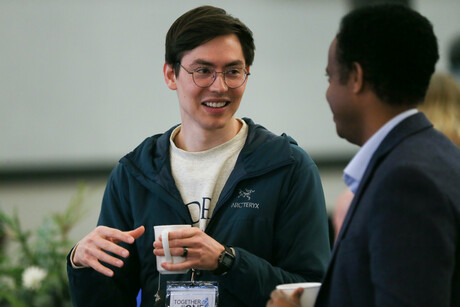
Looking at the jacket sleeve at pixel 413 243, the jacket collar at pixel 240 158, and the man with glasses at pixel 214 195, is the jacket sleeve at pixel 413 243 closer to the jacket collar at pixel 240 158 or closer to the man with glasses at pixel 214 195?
the man with glasses at pixel 214 195

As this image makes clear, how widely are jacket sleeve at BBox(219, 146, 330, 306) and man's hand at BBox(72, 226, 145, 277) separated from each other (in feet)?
0.95

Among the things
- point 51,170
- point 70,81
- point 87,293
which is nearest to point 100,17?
point 70,81

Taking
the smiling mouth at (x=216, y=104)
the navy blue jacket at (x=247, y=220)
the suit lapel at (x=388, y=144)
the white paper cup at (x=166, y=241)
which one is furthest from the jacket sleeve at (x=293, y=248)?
the suit lapel at (x=388, y=144)

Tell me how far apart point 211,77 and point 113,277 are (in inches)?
26.7

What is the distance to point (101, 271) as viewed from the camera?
1705mm

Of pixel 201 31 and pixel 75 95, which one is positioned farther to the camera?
pixel 75 95

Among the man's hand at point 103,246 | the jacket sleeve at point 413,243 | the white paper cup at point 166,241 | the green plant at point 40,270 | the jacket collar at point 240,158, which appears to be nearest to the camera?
the jacket sleeve at point 413,243

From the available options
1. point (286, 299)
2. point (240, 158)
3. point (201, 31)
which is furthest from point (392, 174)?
point (201, 31)

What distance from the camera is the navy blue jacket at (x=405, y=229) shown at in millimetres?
1035

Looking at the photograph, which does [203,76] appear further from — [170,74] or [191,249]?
[191,249]

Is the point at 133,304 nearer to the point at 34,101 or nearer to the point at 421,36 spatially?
the point at 421,36

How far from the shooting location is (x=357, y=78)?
4.11ft

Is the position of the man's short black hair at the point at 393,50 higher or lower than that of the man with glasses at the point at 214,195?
higher

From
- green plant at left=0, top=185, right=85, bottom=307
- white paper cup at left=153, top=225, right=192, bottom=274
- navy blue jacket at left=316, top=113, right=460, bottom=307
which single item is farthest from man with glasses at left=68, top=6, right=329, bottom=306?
green plant at left=0, top=185, right=85, bottom=307
